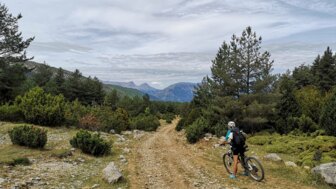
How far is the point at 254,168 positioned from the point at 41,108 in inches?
684

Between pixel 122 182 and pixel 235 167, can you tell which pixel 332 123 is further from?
pixel 122 182

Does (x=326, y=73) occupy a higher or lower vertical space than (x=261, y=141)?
higher

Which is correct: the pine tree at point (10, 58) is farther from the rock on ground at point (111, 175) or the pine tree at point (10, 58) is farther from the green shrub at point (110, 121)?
the rock on ground at point (111, 175)

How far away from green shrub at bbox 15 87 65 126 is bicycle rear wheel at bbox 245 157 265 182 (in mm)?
16725

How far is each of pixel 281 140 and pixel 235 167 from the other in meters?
11.2

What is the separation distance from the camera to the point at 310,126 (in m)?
Answer: 24.2

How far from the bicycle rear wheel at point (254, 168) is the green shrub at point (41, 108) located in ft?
54.9

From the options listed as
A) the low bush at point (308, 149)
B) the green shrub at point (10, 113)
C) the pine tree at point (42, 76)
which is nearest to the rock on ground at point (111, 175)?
the low bush at point (308, 149)

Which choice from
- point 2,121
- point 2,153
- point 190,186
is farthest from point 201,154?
point 2,121

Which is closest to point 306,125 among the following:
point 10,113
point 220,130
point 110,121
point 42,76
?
point 220,130

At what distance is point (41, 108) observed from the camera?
903 inches

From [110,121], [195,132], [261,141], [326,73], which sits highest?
[326,73]

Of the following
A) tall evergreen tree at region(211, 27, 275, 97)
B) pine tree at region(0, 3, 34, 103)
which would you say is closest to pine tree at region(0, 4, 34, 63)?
pine tree at region(0, 3, 34, 103)

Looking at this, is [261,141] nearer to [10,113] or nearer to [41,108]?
[41,108]
